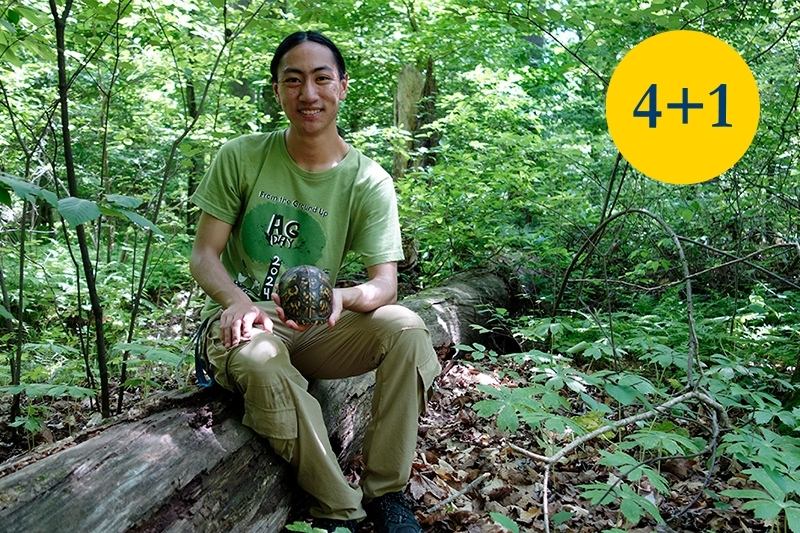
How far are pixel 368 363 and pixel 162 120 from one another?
6.08 metres

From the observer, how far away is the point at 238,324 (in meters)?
2.23

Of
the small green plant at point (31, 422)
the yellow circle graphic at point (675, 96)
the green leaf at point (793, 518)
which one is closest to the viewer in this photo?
the green leaf at point (793, 518)

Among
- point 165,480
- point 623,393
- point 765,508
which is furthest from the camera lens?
point 623,393

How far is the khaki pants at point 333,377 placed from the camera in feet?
7.03

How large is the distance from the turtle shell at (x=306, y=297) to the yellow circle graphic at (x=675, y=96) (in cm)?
285

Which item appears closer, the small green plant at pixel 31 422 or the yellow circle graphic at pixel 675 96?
the small green plant at pixel 31 422

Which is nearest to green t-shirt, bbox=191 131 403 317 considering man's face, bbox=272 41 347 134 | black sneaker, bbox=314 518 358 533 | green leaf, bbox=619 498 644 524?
man's face, bbox=272 41 347 134

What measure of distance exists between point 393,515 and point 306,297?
0.93 meters

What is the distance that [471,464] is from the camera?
2.90 meters

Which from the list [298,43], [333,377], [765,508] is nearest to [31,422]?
[333,377]

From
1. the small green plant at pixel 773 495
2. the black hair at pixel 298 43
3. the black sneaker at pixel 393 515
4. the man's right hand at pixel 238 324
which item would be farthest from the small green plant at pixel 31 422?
the small green plant at pixel 773 495

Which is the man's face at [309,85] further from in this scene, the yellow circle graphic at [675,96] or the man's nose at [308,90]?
the yellow circle graphic at [675,96]

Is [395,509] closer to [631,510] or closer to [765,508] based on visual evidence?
[631,510]

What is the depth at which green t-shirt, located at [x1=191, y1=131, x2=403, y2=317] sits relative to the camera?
8.65 feet
